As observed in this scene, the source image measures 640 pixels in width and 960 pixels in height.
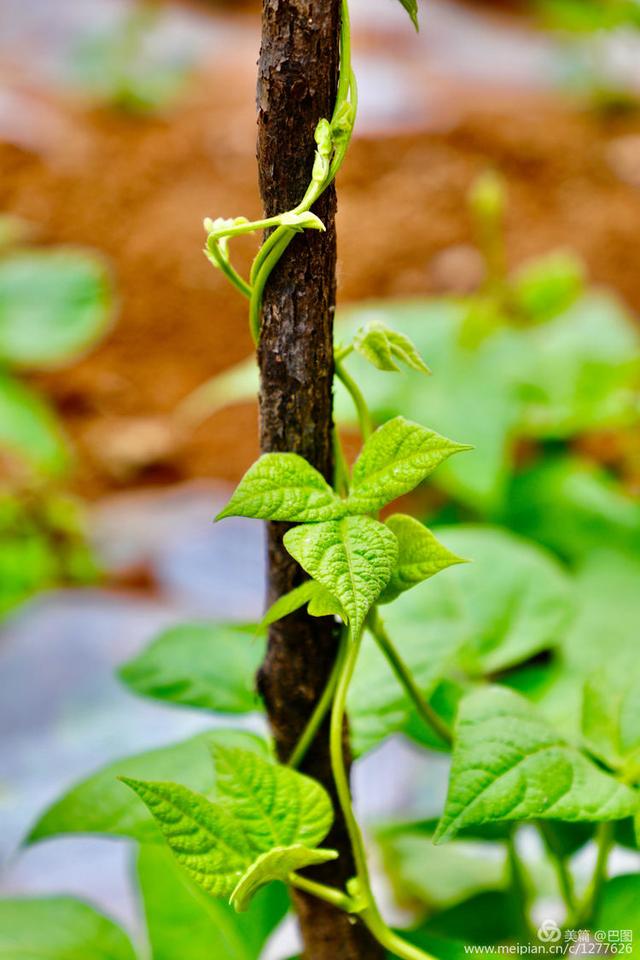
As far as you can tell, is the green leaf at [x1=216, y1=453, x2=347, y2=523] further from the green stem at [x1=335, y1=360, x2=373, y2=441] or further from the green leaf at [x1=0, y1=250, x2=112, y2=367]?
the green leaf at [x1=0, y1=250, x2=112, y2=367]

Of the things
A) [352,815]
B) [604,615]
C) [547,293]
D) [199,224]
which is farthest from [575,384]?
[199,224]

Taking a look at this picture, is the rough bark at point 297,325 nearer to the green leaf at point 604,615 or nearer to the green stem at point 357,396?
the green stem at point 357,396

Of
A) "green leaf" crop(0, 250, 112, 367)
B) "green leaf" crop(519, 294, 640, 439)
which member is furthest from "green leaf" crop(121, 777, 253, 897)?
"green leaf" crop(0, 250, 112, 367)

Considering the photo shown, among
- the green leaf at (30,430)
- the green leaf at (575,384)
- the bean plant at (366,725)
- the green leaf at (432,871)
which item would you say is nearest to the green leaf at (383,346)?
the bean plant at (366,725)

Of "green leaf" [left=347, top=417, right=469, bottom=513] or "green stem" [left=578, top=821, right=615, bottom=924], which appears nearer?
"green leaf" [left=347, top=417, right=469, bottom=513]

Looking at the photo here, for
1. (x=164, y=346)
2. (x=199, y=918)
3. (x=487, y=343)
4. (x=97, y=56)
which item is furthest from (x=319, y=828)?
(x=97, y=56)

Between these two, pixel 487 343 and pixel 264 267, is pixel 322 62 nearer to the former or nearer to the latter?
pixel 264 267
